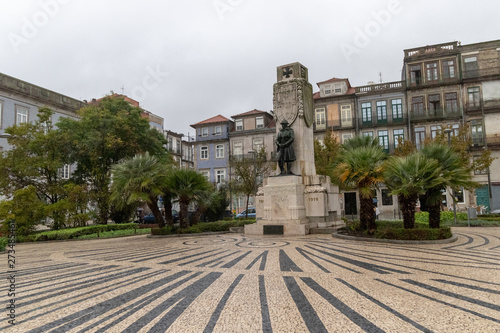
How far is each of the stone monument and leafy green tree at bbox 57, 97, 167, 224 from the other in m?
12.2

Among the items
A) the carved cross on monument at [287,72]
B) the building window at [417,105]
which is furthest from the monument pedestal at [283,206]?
the building window at [417,105]

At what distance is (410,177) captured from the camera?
1156cm

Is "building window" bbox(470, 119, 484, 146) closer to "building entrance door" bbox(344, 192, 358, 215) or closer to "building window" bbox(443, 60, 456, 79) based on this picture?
"building window" bbox(443, 60, 456, 79)

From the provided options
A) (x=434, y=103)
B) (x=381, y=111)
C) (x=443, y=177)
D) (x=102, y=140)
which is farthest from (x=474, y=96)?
(x=102, y=140)

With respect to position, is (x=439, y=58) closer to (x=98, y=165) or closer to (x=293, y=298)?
(x=98, y=165)

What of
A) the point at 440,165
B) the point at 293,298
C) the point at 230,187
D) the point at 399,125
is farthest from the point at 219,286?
the point at 399,125

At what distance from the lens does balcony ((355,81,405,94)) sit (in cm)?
4097

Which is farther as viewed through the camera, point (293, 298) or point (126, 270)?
point (126, 270)

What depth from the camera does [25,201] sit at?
19.1m

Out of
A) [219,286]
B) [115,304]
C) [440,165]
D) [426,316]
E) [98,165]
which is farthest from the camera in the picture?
[98,165]

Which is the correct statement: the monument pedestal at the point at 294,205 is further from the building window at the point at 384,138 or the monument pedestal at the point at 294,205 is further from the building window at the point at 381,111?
the building window at the point at 381,111

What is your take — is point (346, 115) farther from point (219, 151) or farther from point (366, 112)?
point (219, 151)

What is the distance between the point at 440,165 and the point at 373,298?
874cm

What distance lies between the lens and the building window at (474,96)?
37891mm
